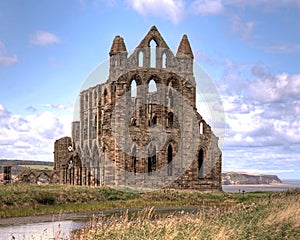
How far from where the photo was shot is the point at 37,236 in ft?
66.8

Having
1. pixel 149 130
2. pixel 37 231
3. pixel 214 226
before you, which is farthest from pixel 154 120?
pixel 214 226

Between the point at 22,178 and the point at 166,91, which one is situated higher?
the point at 166,91

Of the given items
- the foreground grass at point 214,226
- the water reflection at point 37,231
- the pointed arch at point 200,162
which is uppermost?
the pointed arch at point 200,162

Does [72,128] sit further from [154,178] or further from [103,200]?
[103,200]

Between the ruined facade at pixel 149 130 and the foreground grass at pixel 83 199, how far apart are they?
9.81 meters

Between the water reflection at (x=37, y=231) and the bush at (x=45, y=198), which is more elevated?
the bush at (x=45, y=198)

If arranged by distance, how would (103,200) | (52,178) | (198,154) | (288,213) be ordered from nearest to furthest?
1. (288,213)
2. (103,200)
3. (198,154)
4. (52,178)

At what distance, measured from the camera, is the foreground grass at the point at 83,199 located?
107 ft

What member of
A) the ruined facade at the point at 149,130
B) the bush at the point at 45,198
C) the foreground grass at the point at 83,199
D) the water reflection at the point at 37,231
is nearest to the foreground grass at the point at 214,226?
the water reflection at the point at 37,231

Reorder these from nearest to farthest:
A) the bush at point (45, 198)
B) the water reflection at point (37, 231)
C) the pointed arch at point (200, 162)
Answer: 1. the water reflection at point (37, 231)
2. the bush at point (45, 198)
3. the pointed arch at point (200, 162)

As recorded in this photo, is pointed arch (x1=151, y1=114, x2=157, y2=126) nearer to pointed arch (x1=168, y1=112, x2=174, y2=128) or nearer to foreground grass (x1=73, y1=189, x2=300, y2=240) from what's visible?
pointed arch (x1=168, y1=112, x2=174, y2=128)

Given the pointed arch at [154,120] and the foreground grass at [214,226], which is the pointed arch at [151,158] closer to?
the pointed arch at [154,120]

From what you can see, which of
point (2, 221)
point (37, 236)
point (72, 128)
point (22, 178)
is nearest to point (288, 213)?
point (37, 236)

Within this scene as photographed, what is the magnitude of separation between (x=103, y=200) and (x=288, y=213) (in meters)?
21.1
